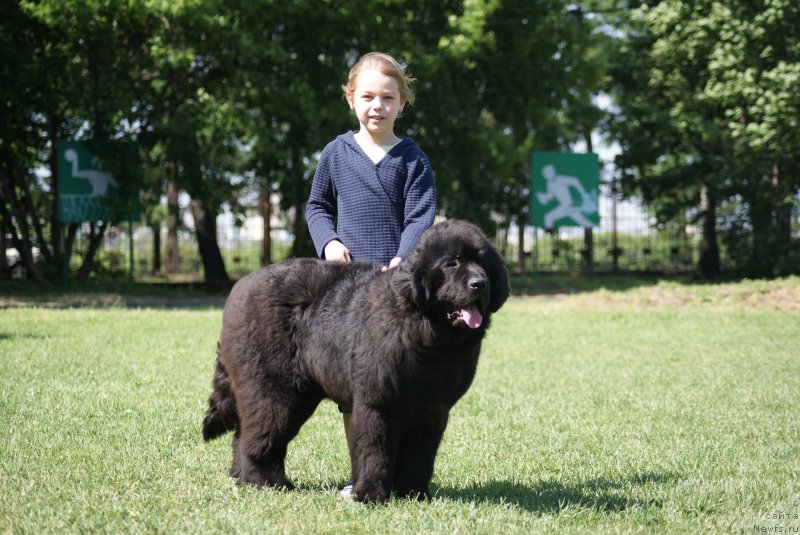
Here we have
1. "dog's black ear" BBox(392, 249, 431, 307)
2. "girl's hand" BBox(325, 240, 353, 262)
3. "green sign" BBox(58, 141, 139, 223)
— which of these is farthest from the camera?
"green sign" BBox(58, 141, 139, 223)

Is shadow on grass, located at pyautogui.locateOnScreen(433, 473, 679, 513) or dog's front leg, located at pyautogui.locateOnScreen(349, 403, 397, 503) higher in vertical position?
dog's front leg, located at pyautogui.locateOnScreen(349, 403, 397, 503)

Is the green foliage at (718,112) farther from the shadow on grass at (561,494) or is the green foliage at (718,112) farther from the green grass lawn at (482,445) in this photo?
the shadow on grass at (561,494)

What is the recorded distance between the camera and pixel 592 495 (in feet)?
16.3

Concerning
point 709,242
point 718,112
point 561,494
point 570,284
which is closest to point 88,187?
point 570,284

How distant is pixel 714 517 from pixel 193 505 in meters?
2.70

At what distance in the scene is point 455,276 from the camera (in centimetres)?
412

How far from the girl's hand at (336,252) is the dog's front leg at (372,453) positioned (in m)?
0.99

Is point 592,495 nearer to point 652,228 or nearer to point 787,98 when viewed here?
point 787,98

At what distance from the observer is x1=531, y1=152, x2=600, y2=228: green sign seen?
73.4 ft

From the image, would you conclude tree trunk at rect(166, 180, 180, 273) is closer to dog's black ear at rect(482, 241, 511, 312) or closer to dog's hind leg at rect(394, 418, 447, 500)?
dog's hind leg at rect(394, 418, 447, 500)

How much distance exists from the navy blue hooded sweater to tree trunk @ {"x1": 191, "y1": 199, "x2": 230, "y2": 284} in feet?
56.7

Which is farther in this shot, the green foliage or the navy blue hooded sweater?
the green foliage

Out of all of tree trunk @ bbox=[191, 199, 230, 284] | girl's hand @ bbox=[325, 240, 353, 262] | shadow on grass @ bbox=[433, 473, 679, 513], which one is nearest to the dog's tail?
girl's hand @ bbox=[325, 240, 353, 262]

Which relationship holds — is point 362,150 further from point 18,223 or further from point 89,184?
point 18,223
